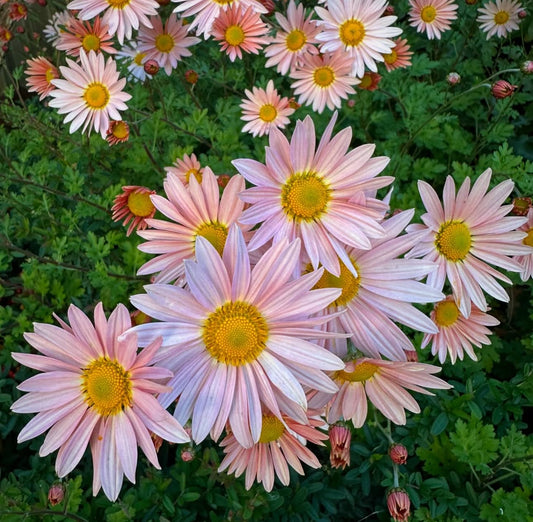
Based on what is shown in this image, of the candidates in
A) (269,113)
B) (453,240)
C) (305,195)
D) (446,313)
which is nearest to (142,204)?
(305,195)

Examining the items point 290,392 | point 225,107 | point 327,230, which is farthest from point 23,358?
point 225,107

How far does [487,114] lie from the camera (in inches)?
124

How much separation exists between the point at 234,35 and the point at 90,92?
95 centimetres

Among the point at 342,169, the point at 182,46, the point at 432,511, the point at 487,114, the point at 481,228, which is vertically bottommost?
the point at 432,511

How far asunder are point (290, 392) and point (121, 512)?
99 centimetres

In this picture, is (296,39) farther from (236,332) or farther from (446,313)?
(236,332)

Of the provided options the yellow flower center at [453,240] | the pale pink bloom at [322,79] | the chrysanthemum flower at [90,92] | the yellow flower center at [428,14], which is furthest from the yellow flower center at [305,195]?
the yellow flower center at [428,14]

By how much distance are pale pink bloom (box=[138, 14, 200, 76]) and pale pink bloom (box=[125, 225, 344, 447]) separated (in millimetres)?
2340

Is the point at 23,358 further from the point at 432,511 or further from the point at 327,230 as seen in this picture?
the point at 432,511

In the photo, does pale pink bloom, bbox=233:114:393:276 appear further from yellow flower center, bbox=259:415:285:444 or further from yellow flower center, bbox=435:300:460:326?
yellow flower center, bbox=435:300:460:326

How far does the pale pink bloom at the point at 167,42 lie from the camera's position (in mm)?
3053

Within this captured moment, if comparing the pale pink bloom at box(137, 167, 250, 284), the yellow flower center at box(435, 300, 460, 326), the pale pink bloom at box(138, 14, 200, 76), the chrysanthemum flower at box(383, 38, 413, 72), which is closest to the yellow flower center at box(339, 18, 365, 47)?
the chrysanthemum flower at box(383, 38, 413, 72)

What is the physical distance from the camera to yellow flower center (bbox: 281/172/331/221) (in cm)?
133

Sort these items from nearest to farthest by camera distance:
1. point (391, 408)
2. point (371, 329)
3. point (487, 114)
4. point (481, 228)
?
point (371, 329) < point (391, 408) < point (481, 228) < point (487, 114)
